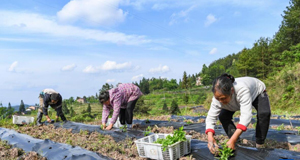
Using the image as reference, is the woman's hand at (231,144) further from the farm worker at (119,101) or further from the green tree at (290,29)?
the green tree at (290,29)

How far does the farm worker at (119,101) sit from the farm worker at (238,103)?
2057 mm

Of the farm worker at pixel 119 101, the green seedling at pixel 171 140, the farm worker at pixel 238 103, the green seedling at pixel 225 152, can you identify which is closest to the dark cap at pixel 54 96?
the farm worker at pixel 119 101

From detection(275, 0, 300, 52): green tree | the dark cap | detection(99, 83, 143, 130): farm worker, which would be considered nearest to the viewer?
detection(99, 83, 143, 130): farm worker

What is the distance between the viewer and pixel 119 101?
4.43 metres

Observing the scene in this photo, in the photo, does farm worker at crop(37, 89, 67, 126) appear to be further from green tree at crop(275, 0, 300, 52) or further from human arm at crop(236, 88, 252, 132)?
green tree at crop(275, 0, 300, 52)

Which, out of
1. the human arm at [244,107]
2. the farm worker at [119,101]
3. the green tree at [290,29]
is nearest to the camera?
the human arm at [244,107]

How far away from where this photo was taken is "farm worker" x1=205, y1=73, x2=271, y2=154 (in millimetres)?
2287

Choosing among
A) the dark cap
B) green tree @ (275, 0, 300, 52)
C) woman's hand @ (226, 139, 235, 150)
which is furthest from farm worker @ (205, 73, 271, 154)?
green tree @ (275, 0, 300, 52)

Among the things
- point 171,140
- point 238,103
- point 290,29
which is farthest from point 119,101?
point 290,29

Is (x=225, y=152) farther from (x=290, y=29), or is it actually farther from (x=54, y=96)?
(x=290, y=29)

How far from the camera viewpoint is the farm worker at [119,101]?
14.2 ft

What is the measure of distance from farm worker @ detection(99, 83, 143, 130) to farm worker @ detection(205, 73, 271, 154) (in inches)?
81.0

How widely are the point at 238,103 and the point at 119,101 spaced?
2.39 metres

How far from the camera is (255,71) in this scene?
71.6ft
